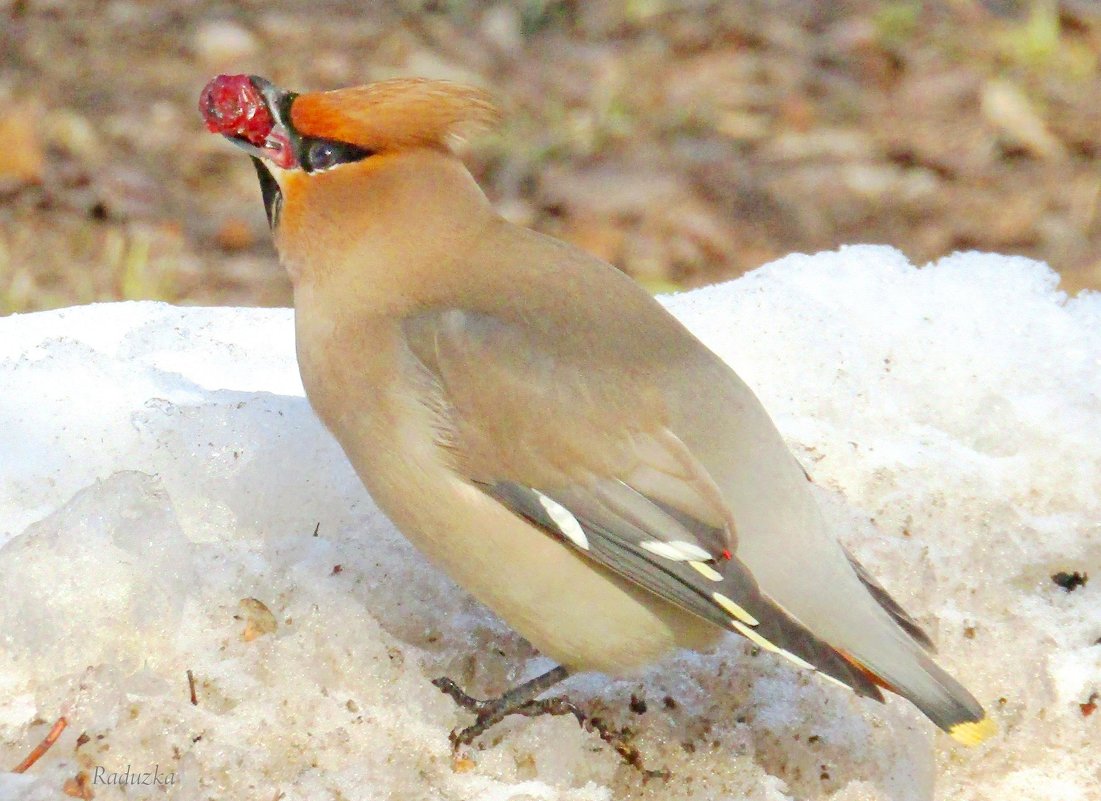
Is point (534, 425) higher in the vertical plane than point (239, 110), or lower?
lower

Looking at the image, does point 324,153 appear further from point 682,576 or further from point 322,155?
point 682,576

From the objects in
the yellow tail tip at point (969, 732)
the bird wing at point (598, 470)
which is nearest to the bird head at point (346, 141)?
the bird wing at point (598, 470)

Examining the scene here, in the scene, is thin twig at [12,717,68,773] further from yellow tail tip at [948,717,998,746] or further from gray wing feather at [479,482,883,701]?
yellow tail tip at [948,717,998,746]

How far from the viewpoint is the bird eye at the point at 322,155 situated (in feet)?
8.88

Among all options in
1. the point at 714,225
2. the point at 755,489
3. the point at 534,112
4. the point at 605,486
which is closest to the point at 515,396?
the point at 605,486

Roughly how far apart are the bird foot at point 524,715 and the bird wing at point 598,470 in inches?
12.0

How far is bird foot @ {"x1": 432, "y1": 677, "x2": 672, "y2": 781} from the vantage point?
103 inches

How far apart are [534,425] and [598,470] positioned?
0.38ft

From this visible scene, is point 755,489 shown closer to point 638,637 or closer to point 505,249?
point 638,637

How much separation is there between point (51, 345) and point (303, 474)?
606 millimetres

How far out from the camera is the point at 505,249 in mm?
2734

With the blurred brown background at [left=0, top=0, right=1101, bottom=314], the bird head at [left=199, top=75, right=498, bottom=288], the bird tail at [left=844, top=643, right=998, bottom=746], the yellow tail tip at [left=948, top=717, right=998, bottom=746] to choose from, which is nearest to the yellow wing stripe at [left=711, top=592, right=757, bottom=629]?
the bird tail at [left=844, top=643, right=998, bottom=746]

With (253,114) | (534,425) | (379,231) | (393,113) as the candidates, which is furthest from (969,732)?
(253,114)

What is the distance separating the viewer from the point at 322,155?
8.90 ft
